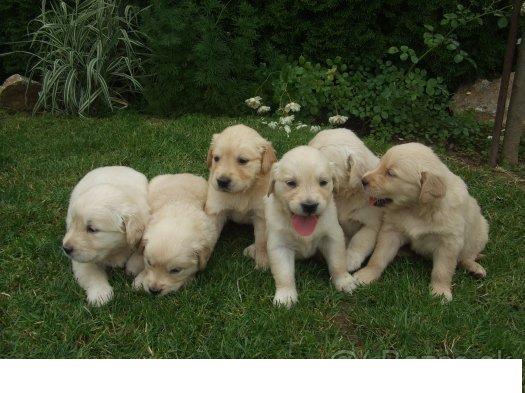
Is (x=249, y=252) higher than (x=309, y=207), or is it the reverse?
(x=309, y=207)

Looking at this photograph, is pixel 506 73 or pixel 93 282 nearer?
pixel 93 282

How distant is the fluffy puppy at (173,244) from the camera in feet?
11.4

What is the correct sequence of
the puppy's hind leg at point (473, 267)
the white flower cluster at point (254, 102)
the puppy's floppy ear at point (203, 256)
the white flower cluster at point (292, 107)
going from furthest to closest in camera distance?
the white flower cluster at point (254, 102) < the white flower cluster at point (292, 107) < the puppy's hind leg at point (473, 267) < the puppy's floppy ear at point (203, 256)

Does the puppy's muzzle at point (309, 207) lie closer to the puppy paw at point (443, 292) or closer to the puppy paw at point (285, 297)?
the puppy paw at point (285, 297)

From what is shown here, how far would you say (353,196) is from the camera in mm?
4082

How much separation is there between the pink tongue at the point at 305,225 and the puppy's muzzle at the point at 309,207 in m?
0.15

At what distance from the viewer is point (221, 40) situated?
7660mm

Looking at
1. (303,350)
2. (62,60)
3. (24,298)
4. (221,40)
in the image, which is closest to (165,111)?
(221,40)

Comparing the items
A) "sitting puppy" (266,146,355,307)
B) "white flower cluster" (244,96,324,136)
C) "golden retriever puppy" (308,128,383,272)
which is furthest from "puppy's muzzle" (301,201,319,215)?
"white flower cluster" (244,96,324,136)

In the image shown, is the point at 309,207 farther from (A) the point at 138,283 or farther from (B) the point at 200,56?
(B) the point at 200,56

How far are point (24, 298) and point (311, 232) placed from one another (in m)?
1.98

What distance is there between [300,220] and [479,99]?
538 cm

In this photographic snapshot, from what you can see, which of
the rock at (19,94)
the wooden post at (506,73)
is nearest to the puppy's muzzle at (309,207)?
the wooden post at (506,73)

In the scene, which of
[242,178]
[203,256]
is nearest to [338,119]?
[242,178]
